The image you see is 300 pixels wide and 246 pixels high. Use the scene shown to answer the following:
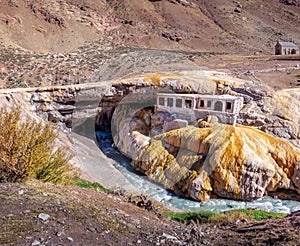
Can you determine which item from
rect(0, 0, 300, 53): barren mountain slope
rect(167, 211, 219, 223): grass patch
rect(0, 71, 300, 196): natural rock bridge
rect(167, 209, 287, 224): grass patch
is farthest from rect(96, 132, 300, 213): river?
→ rect(0, 0, 300, 53): barren mountain slope

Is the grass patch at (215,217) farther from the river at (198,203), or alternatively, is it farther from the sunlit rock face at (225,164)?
the sunlit rock face at (225,164)

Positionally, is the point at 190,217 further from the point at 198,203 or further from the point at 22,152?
the point at 198,203

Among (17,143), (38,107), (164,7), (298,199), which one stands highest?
(164,7)

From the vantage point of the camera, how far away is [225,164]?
15.7 metres

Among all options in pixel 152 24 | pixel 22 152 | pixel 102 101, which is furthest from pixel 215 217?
pixel 152 24

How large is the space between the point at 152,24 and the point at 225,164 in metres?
41.0

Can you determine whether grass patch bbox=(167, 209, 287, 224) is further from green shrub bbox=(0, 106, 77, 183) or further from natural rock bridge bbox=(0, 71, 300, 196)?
natural rock bridge bbox=(0, 71, 300, 196)

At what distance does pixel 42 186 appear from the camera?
6137 millimetres

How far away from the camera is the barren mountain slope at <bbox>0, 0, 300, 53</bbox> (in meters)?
42.4

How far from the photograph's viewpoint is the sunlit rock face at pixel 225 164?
1544cm

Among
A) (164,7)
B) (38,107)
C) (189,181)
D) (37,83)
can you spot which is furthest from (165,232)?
(164,7)

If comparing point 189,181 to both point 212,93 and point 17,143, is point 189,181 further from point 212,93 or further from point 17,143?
point 17,143

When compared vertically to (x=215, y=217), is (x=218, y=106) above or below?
above

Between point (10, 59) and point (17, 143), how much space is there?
2825 centimetres
